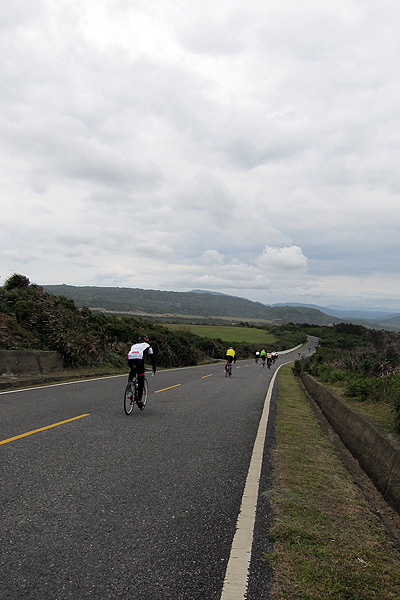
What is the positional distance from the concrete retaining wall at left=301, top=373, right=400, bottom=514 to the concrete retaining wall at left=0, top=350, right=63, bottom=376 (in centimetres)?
1077

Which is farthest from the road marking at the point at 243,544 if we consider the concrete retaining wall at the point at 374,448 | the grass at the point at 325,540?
the concrete retaining wall at the point at 374,448

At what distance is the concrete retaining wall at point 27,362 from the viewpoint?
43.7 feet

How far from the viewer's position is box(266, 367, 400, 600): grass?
269 centimetres

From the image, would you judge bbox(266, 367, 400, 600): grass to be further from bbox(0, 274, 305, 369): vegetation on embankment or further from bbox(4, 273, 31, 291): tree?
bbox(4, 273, 31, 291): tree

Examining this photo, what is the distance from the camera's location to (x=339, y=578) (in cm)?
279

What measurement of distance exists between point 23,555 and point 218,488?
2225 mm

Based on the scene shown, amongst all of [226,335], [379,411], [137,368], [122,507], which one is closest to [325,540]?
[122,507]

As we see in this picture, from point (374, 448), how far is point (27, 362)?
1244 centimetres

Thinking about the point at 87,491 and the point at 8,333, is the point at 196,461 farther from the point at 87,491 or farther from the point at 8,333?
the point at 8,333

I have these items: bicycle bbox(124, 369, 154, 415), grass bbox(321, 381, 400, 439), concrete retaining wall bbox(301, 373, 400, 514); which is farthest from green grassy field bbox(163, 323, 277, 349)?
concrete retaining wall bbox(301, 373, 400, 514)

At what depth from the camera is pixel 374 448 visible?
569cm

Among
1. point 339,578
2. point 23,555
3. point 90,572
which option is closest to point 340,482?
point 339,578

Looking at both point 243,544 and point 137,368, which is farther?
point 137,368

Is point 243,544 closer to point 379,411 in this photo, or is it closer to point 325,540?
point 325,540
